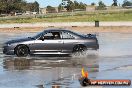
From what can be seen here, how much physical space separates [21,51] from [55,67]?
15.1ft

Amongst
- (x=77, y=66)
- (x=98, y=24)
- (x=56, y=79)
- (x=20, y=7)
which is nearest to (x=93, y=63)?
(x=77, y=66)

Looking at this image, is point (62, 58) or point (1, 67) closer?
point (1, 67)

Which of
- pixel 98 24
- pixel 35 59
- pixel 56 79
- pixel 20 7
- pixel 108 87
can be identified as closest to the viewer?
pixel 108 87

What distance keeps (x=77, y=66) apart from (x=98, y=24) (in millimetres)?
35488

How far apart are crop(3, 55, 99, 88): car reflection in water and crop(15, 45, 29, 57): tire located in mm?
465

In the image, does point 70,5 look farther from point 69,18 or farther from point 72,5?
point 69,18

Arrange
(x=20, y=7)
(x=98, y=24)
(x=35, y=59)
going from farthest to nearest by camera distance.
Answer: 1. (x=20, y=7)
2. (x=98, y=24)
3. (x=35, y=59)

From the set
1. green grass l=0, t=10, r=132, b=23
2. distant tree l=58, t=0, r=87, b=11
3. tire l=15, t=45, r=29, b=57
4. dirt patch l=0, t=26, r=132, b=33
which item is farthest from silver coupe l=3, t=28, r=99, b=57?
distant tree l=58, t=0, r=87, b=11

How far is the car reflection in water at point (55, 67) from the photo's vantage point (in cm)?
1466

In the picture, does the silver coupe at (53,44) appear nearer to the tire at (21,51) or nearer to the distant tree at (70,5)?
the tire at (21,51)

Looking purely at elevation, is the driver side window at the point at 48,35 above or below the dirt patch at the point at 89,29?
above

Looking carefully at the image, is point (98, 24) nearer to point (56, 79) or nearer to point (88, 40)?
point (88, 40)

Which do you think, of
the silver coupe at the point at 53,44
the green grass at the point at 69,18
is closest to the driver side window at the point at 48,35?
the silver coupe at the point at 53,44

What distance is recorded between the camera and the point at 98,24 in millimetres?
53719
